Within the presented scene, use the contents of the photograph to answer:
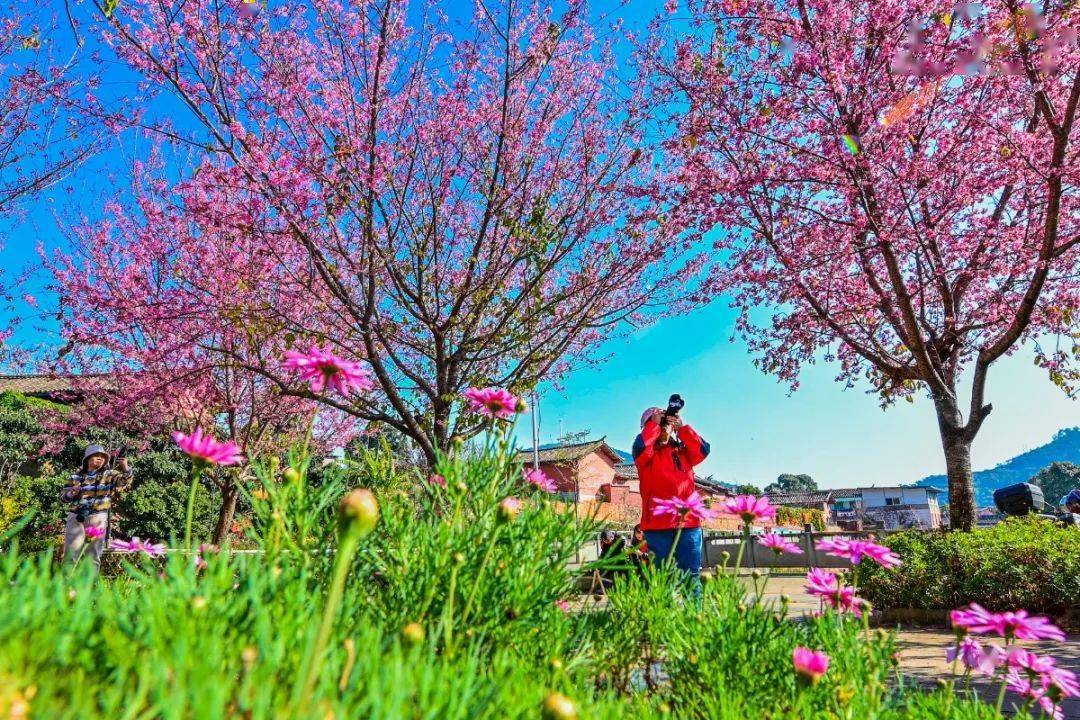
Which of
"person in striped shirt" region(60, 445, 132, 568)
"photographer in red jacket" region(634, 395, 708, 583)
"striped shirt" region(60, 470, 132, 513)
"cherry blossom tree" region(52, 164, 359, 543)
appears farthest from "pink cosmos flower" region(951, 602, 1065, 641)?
"striped shirt" region(60, 470, 132, 513)

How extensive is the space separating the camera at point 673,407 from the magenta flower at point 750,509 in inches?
108

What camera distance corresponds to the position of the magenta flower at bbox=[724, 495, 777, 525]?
1786 millimetres

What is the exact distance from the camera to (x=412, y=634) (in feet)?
3.07

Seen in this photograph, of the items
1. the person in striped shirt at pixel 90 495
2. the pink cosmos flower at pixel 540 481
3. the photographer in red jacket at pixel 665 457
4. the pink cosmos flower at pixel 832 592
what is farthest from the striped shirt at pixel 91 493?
the pink cosmos flower at pixel 832 592

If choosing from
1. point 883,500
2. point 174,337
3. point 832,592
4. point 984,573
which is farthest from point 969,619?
point 883,500

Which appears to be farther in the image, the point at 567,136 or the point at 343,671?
the point at 567,136

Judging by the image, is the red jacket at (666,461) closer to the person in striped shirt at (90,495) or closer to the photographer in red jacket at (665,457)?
the photographer in red jacket at (665,457)

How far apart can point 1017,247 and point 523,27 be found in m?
7.40

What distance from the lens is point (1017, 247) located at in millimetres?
8359

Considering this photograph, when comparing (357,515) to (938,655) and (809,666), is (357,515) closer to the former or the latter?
(809,666)

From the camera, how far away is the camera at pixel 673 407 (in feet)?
15.3

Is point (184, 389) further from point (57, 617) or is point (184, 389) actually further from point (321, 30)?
point (57, 617)

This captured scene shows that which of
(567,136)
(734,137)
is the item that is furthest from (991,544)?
(567,136)

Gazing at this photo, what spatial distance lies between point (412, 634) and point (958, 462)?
372 inches
